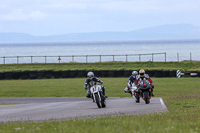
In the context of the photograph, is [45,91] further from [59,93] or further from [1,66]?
[1,66]

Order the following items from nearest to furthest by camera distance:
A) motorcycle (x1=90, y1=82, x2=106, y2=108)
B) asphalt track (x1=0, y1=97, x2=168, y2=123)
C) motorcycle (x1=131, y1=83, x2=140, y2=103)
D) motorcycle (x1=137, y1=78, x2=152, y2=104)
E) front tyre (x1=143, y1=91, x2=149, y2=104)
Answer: asphalt track (x1=0, y1=97, x2=168, y2=123), motorcycle (x1=90, y1=82, x2=106, y2=108), motorcycle (x1=137, y1=78, x2=152, y2=104), front tyre (x1=143, y1=91, x2=149, y2=104), motorcycle (x1=131, y1=83, x2=140, y2=103)

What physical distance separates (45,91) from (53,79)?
1162cm

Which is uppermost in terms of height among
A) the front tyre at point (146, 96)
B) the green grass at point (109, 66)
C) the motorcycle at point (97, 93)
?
the green grass at point (109, 66)

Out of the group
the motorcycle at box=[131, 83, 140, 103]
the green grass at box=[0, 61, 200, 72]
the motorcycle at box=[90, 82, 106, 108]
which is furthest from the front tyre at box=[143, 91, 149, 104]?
the green grass at box=[0, 61, 200, 72]

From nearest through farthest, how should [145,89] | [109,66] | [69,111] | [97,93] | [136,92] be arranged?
[69,111] → [97,93] → [145,89] → [136,92] → [109,66]

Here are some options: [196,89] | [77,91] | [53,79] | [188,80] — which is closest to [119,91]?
[77,91]

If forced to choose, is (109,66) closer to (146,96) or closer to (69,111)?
(146,96)

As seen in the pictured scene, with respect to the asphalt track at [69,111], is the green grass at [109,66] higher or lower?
higher

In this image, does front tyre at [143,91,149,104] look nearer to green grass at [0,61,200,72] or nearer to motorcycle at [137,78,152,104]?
motorcycle at [137,78,152,104]

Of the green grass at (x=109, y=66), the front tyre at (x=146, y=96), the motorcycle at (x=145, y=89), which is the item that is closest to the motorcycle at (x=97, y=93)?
the motorcycle at (x=145, y=89)

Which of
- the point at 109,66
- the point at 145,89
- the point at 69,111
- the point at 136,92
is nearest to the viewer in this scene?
the point at 69,111

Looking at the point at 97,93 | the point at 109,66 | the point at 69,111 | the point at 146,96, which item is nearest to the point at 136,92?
the point at 146,96

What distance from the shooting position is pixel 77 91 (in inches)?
1334

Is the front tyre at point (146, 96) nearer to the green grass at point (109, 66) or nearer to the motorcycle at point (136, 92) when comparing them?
the motorcycle at point (136, 92)
